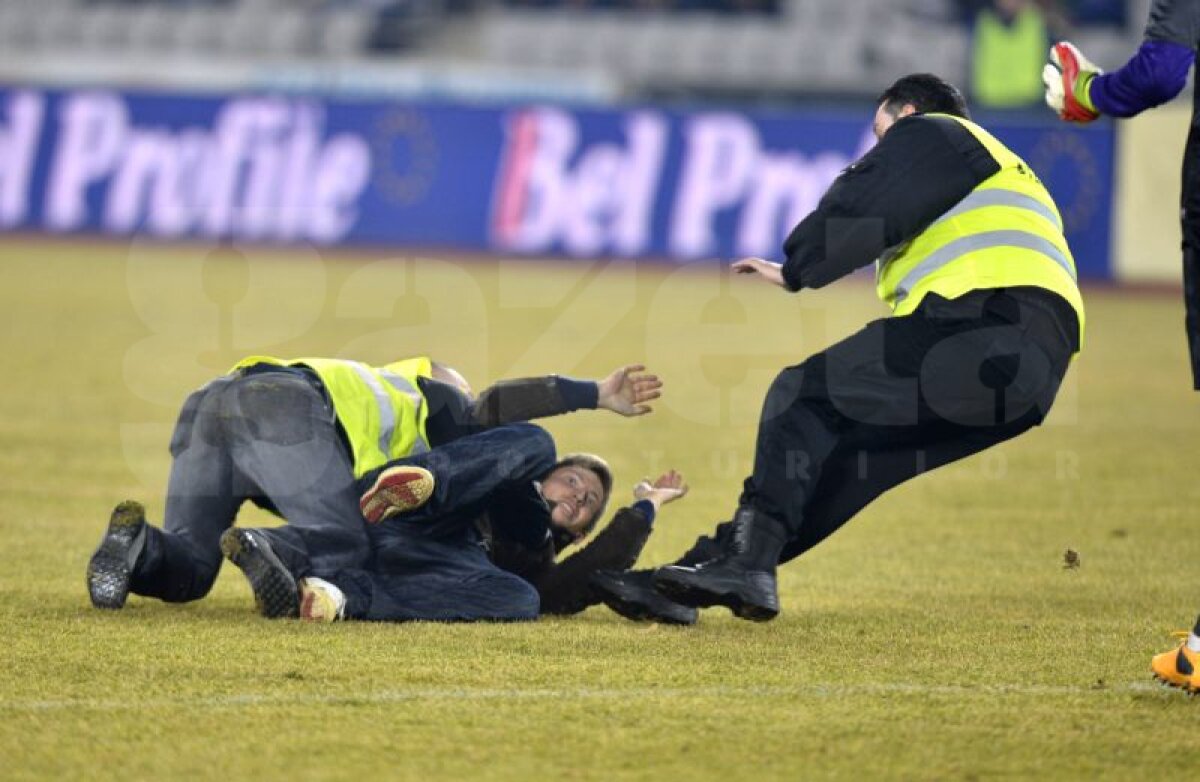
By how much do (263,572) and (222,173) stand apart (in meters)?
20.6

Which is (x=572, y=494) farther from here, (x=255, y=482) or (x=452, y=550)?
(x=255, y=482)

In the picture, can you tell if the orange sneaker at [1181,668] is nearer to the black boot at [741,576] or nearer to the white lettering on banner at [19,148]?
the black boot at [741,576]

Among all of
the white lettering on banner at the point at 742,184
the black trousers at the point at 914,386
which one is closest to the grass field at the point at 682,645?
the black trousers at the point at 914,386

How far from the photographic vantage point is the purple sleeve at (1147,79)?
5883 millimetres

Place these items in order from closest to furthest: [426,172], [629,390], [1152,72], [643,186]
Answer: [1152,72] → [629,390] → [643,186] → [426,172]

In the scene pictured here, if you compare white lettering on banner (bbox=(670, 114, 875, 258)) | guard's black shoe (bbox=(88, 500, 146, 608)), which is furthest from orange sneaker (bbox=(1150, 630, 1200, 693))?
white lettering on banner (bbox=(670, 114, 875, 258))

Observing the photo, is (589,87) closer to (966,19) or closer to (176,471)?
(966,19)

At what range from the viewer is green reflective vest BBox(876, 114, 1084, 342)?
662cm

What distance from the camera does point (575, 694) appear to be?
19.1 ft

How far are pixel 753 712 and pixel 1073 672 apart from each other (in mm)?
1260

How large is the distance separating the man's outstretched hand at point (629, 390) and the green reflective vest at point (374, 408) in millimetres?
699

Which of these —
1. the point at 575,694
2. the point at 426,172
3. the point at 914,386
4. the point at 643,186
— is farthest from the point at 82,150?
the point at 575,694

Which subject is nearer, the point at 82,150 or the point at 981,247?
the point at 981,247

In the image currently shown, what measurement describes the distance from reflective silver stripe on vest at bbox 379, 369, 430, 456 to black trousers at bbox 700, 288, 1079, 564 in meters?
1.23
